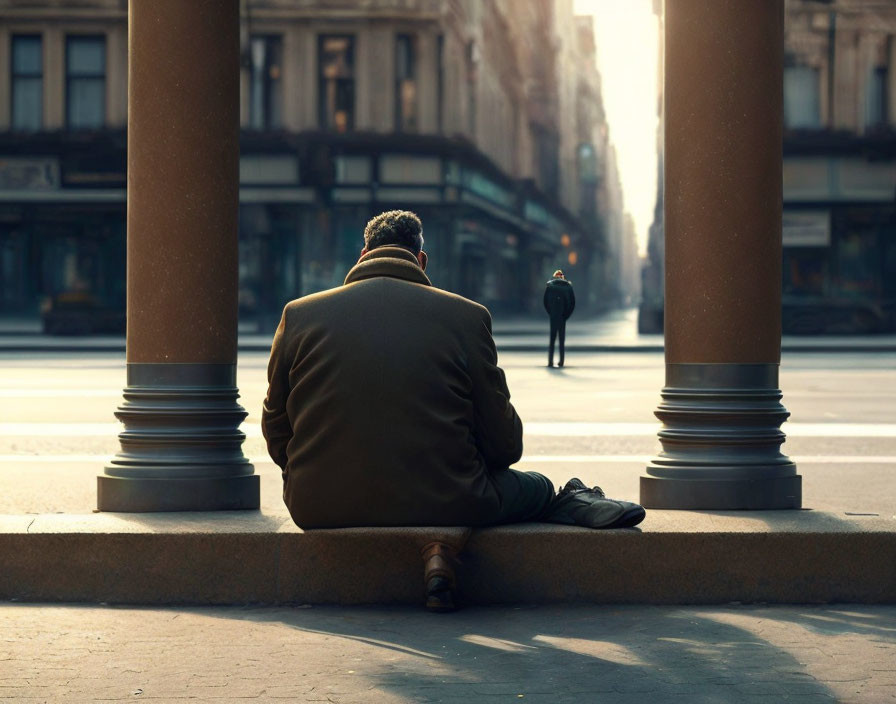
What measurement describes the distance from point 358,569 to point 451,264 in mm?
36255

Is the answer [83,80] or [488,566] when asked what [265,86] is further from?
[488,566]

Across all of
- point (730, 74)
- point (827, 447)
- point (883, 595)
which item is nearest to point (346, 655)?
point (883, 595)

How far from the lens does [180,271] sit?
239 inches

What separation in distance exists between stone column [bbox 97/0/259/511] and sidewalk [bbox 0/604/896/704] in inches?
34.0

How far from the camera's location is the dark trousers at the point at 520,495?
17.7ft

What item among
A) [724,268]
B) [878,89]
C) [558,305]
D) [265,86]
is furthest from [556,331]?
[878,89]

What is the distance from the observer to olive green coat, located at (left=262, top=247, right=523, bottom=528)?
5.11 meters

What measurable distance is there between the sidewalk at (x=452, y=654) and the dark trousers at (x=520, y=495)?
0.39m

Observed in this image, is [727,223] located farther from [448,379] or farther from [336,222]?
[336,222]

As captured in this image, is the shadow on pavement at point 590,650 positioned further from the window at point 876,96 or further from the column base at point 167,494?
the window at point 876,96

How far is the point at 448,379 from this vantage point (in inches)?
201

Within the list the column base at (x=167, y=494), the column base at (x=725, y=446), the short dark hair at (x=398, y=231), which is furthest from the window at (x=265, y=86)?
the short dark hair at (x=398, y=231)

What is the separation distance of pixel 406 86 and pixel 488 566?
3688cm

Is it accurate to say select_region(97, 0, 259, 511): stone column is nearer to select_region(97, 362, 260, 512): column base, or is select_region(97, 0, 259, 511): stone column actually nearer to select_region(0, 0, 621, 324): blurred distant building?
select_region(97, 362, 260, 512): column base
